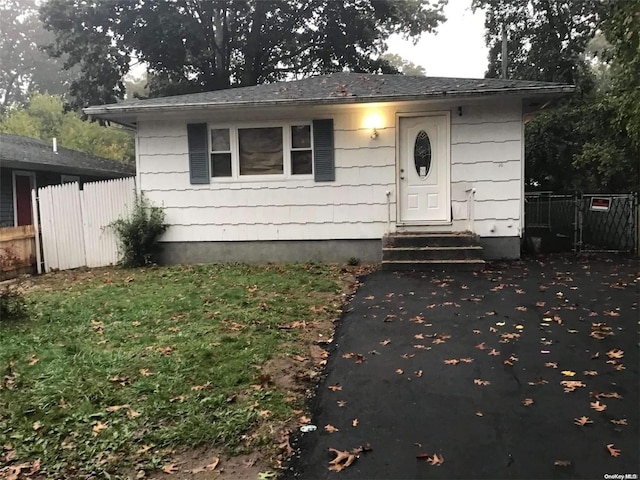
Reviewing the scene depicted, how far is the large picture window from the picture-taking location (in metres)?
9.38

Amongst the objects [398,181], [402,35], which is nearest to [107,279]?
[398,181]

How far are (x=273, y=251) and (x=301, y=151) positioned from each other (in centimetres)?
197

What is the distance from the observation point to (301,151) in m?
9.38

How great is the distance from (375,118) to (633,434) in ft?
23.3

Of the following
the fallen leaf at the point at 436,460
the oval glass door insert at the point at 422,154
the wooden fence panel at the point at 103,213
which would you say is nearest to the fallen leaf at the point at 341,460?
the fallen leaf at the point at 436,460

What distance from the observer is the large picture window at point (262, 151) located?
9375 millimetres

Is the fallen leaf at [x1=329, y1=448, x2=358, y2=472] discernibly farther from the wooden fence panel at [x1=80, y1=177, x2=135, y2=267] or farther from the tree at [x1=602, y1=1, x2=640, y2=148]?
the wooden fence panel at [x1=80, y1=177, x2=135, y2=267]

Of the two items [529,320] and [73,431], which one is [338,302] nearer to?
[529,320]

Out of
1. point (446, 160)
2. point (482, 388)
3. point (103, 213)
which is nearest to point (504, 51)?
point (446, 160)

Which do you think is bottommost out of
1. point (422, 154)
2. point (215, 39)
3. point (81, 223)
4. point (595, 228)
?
point (595, 228)

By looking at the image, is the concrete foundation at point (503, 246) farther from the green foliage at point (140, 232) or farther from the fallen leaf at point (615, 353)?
the green foliage at point (140, 232)

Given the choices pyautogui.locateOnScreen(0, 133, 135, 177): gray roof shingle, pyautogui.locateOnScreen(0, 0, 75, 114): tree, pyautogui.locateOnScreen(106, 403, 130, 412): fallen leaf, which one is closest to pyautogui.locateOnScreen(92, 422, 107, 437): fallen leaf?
pyautogui.locateOnScreen(106, 403, 130, 412): fallen leaf

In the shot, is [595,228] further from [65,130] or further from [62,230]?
[65,130]

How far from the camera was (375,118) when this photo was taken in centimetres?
907
